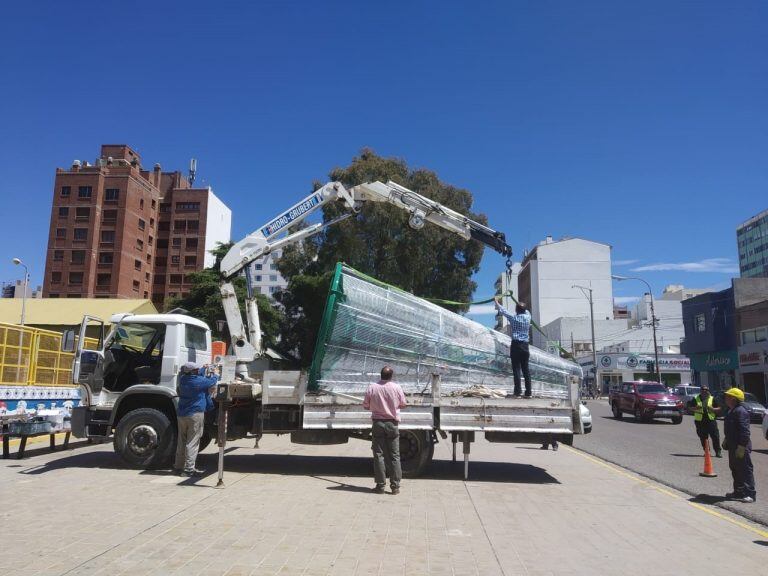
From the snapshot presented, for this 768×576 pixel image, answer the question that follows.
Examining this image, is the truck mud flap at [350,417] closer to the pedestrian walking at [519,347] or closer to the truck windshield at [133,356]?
the pedestrian walking at [519,347]

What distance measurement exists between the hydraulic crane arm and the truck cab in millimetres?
1082

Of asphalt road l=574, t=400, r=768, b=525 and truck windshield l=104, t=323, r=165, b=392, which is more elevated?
truck windshield l=104, t=323, r=165, b=392

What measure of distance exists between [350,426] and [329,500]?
158 centimetres

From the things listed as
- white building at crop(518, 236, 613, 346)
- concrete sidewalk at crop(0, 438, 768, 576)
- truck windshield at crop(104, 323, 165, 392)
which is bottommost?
concrete sidewalk at crop(0, 438, 768, 576)

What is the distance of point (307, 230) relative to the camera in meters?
11.6

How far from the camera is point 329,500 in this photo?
7438mm

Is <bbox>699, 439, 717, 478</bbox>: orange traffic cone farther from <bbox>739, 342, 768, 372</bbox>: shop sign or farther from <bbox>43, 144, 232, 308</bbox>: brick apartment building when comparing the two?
<bbox>43, 144, 232, 308</bbox>: brick apartment building

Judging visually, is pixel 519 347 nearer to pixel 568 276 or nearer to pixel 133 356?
pixel 133 356

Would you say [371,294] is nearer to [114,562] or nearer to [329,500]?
[329,500]

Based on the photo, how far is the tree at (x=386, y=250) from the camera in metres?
32.5

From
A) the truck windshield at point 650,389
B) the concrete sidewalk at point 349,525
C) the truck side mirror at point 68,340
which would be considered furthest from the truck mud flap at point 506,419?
the truck windshield at point 650,389

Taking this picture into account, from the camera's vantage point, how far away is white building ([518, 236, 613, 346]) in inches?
3246

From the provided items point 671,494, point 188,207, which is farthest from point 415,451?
point 188,207

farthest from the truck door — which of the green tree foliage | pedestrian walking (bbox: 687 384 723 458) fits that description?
the green tree foliage
